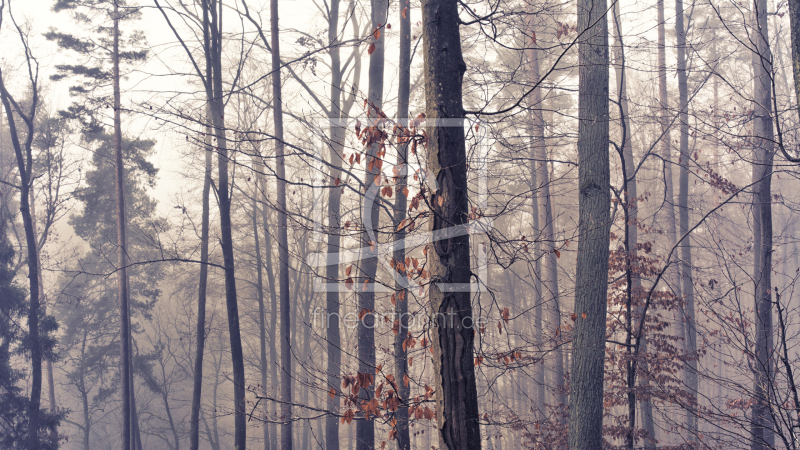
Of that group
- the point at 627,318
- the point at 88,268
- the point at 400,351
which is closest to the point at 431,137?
the point at 400,351

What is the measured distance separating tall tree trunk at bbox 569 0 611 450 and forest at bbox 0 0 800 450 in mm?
31

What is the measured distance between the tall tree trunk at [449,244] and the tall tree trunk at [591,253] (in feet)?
8.67

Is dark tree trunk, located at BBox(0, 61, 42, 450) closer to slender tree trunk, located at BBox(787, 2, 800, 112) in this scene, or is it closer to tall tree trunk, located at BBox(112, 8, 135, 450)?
tall tree trunk, located at BBox(112, 8, 135, 450)

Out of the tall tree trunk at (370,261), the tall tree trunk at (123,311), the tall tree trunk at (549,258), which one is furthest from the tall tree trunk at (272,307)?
the tall tree trunk at (549,258)

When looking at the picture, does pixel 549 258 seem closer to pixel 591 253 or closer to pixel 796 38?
pixel 591 253

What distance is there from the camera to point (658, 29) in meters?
15.2

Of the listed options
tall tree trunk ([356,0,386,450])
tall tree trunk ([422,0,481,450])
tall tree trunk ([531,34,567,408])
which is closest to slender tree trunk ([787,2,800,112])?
tall tree trunk ([531,34,567,408])

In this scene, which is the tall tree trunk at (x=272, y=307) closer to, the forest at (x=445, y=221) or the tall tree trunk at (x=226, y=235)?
the forest at (x=445, y=221)

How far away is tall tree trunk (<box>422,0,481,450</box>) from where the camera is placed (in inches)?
132

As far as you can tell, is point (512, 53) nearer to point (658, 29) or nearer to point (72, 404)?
point (658, 29)

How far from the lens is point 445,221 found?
11.5 ft

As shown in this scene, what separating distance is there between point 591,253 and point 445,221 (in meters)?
3.10

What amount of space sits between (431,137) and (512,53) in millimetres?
12903

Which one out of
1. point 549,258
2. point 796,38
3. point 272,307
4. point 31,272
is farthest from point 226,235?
point 272,307
